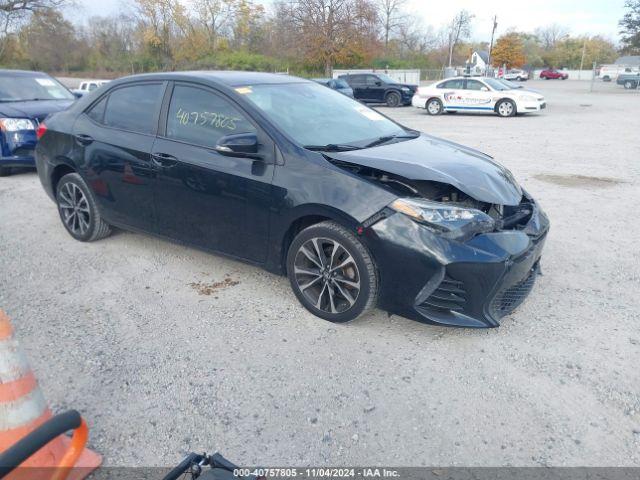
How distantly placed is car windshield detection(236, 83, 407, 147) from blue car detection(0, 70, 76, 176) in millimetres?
5467

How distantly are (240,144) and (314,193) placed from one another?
63 cm

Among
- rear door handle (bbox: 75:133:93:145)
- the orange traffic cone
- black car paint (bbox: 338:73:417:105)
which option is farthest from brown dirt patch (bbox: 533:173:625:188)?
black car paint (bbox: 338:73:417:105)

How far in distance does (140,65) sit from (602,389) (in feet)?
172

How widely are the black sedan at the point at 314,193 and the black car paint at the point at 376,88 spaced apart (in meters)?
19.5

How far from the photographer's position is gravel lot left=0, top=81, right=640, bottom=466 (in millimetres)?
2539

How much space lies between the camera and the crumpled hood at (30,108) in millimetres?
7977

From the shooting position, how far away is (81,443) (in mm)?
1847

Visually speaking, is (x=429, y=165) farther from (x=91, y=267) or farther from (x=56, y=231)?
(x=56, y=231)

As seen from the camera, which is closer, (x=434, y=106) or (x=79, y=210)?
(x=79, y=210)

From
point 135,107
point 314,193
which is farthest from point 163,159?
point 314,193

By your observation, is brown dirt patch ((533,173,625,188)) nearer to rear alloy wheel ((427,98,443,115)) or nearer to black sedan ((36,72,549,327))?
black sedan ((36,72,549,327))

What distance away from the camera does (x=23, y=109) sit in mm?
8156

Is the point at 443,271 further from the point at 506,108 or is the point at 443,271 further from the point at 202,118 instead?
the point at 506,108

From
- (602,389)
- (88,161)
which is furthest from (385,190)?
(88,161)
